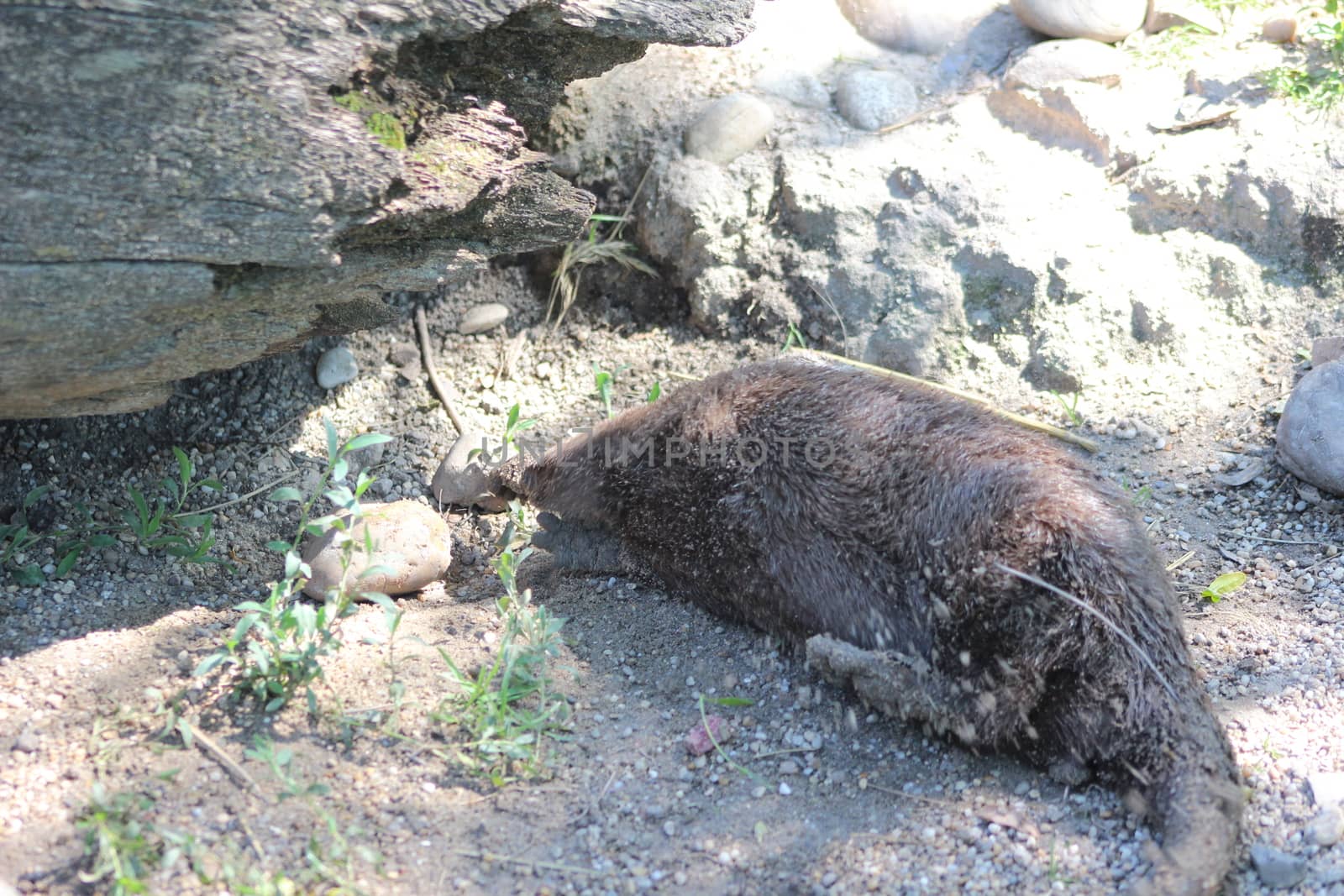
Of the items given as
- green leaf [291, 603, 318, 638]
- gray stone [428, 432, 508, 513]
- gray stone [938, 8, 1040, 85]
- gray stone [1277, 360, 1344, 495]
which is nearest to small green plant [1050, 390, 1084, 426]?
gray stone [1277, 360, 1344, 495]

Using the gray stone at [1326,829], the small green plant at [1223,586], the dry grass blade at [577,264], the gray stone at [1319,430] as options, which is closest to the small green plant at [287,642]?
the dry grass blade at [577,264]

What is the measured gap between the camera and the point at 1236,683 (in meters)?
2.91

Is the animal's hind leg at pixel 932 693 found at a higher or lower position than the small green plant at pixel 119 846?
higher

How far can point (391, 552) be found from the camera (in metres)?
3.31

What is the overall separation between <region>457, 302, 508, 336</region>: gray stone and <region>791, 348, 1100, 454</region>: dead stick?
1.18 metres

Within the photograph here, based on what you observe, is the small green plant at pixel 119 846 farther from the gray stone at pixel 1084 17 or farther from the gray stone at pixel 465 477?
the gray stone at pixel 1084 17

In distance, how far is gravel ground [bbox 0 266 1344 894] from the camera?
7.93 feet

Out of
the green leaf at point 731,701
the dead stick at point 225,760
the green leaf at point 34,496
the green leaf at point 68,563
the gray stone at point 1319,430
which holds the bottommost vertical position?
the green leaf at point 68,563

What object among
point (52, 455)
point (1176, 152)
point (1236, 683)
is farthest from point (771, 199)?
point (52, 455)

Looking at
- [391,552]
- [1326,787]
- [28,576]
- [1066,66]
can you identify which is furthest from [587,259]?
[1326,787]

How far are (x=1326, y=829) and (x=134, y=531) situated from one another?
332 cm

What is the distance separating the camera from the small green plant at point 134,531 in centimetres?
317

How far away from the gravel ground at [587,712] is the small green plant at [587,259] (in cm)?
65

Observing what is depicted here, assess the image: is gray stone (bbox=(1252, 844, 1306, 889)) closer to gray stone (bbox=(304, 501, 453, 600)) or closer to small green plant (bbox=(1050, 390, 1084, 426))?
small green plant (bbox=(1050, 390, 1084, 426))
